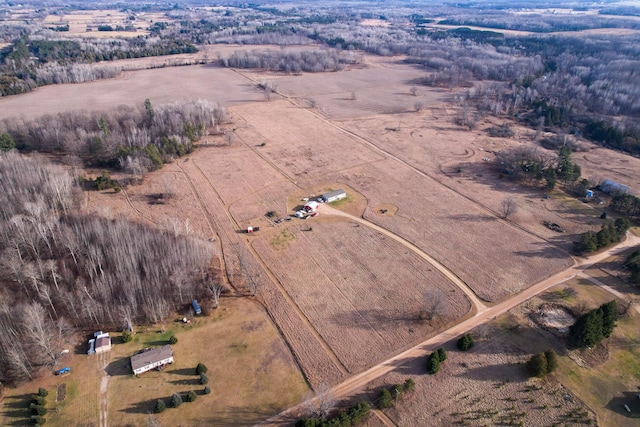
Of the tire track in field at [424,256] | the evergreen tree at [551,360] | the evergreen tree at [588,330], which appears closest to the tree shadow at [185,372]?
the tire track in field at [424,256]

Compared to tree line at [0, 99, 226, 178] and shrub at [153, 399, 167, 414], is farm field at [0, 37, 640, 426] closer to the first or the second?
shrub at [153, 399, 167, 414]

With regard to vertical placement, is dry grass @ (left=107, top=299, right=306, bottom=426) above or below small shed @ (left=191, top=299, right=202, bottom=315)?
below

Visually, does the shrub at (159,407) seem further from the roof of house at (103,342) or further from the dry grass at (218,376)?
the roof of house at (103,342)

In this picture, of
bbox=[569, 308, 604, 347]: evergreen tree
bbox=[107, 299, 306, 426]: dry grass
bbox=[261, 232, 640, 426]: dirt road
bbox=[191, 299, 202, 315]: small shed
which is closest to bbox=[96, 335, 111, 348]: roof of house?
bbox=[107, 299, 306, 426]: dry grass

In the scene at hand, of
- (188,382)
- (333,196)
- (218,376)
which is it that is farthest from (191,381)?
(333,196)

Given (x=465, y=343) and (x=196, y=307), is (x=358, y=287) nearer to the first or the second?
(x=465, y=343)
